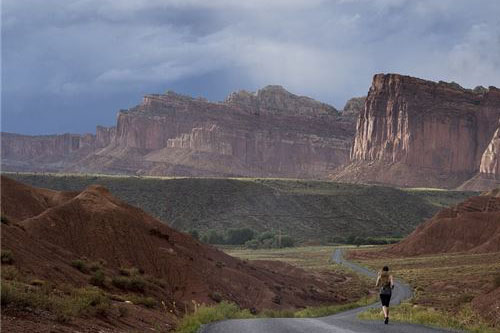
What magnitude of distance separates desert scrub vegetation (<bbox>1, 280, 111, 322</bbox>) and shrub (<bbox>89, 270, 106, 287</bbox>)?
7.35 metres

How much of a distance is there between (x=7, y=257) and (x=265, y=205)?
127451mm

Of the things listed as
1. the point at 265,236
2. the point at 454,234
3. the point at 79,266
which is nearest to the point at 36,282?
the point at 79,266

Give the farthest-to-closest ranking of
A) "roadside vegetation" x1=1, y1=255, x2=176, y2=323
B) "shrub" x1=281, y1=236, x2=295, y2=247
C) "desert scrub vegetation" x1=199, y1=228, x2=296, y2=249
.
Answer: "shrub" x1=281, y1=236, x2=295, y2=247
"desert scrub vegetation" x1=199, y1=228, x2=296, y2=249
"roadside vegetation" x1=1, y1=255, x2=176, y2=323

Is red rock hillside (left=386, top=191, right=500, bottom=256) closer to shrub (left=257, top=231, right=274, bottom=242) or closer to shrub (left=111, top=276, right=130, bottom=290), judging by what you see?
shrub (left=257, top=231, right=274, bottom=242)

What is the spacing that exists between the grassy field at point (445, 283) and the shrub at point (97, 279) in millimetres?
12544

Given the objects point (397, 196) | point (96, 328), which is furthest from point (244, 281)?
point (397, 196)

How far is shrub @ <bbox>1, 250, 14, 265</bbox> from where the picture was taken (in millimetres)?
26734

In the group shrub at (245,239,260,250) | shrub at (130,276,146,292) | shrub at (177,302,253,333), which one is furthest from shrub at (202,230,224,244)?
shrub at (177,302,253,333)

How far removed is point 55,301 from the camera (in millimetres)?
20469

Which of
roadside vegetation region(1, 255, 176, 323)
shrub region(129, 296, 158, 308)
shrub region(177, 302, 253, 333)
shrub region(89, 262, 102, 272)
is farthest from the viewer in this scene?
shrub region(89, 262, 102, 272)

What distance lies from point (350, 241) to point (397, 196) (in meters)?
38.1

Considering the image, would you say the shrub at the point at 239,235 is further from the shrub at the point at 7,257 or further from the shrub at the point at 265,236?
the shrub at the point at 7,257

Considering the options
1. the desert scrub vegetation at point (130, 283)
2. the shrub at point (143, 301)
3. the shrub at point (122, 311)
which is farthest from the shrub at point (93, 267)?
the shrub at point (122, 311)

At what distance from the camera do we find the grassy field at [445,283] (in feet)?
83.3
